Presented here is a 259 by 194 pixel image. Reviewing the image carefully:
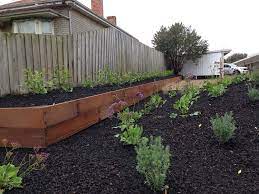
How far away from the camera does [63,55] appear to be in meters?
6.93

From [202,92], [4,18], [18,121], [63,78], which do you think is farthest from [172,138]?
[4,18]

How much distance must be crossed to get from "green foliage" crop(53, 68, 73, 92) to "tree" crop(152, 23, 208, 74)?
61.1 feet

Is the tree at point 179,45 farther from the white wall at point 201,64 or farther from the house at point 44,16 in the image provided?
the house at point 44,16

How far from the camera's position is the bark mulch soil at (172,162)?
2.87m

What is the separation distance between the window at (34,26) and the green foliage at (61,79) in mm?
9374

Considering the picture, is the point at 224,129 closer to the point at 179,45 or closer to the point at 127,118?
the point at 127,118

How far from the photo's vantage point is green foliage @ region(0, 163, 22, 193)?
2752mm

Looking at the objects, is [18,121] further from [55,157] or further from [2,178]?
[2,178]

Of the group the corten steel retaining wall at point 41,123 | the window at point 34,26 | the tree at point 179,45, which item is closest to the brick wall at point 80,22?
the window at point 34,26

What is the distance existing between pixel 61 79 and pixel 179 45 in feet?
65.1

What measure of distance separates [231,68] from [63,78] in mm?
26606

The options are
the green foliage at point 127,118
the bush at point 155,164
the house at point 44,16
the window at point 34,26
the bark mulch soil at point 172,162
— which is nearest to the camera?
the bush at point 155,164

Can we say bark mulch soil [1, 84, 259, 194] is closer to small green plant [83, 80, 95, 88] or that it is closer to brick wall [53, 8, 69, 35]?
small green plant [83, 80, 95, 88]

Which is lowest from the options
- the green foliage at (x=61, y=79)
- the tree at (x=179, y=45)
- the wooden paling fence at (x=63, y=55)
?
the green foliage at (x=61, y=79)
